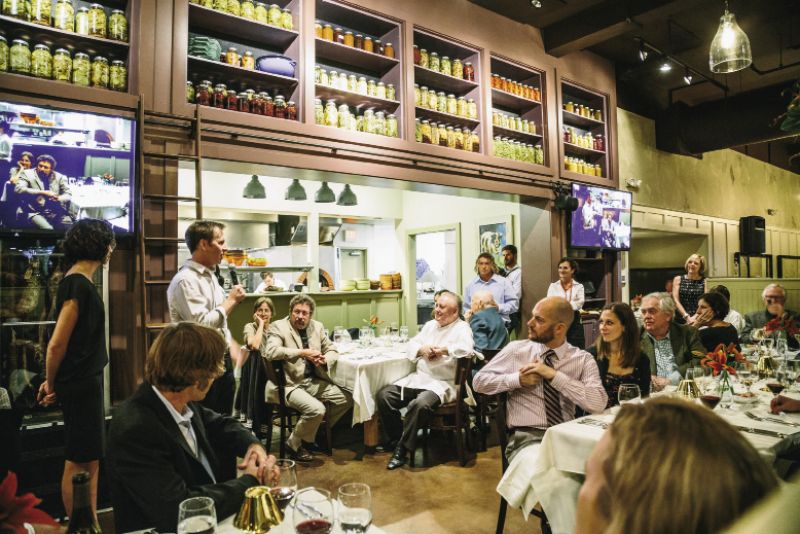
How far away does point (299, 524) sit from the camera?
1176mm

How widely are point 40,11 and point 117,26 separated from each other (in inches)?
17.7

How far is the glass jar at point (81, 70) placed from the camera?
348cm

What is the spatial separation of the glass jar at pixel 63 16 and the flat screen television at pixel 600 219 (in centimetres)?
545

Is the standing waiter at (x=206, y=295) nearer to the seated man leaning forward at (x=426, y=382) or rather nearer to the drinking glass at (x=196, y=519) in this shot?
the seated man leaning forward at (x=426, y=382)

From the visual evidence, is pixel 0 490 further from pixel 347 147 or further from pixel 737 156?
pixel 737 156

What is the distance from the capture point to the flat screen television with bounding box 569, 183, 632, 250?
261 inches

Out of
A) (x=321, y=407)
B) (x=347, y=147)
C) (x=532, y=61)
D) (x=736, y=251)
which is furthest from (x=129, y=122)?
(x=736, y=251)

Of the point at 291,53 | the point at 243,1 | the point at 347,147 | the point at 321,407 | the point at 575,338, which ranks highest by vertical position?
the point at 243,1

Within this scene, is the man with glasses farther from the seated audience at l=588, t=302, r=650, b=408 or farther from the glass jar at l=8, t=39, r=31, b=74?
the glass jar at l=8, t=39, r=31, b=74

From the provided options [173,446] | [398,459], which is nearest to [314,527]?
[173,446]

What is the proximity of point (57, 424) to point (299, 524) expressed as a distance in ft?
8.99

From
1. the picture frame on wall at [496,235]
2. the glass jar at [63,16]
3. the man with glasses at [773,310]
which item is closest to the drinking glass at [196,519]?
the glass jar at [63,16]

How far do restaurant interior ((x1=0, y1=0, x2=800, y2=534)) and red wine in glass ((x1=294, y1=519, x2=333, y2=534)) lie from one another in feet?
0.09

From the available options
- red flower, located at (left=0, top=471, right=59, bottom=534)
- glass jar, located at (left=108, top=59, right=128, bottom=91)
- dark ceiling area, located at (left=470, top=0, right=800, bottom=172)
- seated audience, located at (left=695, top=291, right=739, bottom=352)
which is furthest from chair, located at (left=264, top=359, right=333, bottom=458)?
dark ceiling area, located at (left=470, top=0, right=800, bottom=172)
